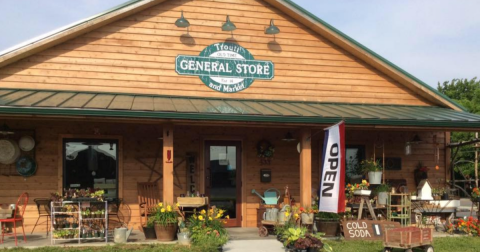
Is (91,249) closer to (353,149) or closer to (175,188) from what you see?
(175,188)

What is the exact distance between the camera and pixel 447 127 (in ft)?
37.7

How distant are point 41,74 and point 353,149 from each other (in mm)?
8084

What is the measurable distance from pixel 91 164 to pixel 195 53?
368 cm

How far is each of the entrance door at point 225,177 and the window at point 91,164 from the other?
2.27 m

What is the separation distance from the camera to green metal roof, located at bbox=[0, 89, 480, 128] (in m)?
9.38

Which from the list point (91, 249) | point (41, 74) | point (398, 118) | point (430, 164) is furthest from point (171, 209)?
point (430, 164)

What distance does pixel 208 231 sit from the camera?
9.47 meters

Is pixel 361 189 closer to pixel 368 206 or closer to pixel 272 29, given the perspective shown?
pixel 368 206

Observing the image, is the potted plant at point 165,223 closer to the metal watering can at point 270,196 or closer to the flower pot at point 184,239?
the flower pot at point 184,239

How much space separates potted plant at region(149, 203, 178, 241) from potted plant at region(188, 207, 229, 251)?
0.38 metres

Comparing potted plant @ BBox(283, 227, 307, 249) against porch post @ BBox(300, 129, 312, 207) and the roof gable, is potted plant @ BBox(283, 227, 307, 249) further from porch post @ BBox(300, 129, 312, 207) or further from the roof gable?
the roof gable

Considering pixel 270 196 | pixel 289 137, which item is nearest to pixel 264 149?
pixel 289 137

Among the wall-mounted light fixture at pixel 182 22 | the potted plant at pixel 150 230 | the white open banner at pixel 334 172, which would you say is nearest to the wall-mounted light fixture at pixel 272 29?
the wall-mounted light fixture at pixel 182 22

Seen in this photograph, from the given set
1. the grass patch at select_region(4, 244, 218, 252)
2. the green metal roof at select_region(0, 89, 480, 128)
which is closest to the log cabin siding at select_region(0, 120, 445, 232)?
the green metal roof at select_region(0, 89, 480, 128)
